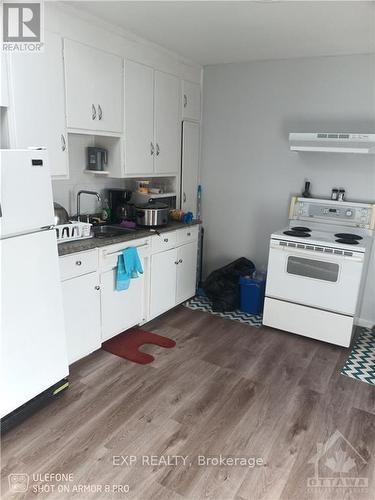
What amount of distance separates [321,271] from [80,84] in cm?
236

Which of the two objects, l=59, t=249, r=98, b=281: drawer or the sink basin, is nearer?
l=59, t=249, r=98, b=281: drawer

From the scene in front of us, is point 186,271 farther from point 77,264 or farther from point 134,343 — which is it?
point 77,264

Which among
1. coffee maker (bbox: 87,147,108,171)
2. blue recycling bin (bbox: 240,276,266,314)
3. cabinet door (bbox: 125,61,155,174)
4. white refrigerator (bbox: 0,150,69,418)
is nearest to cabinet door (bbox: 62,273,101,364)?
white refrigerator (bbox: 0,150,69,418)

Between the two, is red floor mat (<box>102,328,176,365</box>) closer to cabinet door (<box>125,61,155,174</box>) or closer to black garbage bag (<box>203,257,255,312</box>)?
black garbage bag (<box>203,257,255,312</box>)

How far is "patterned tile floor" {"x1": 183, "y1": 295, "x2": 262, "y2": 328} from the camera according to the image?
12.1 feet

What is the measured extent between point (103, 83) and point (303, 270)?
220cm

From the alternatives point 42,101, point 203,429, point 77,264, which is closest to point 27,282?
point 77,264

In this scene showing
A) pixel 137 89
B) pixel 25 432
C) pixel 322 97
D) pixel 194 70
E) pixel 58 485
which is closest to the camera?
pixel 58 485

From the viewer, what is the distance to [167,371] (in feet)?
9.08

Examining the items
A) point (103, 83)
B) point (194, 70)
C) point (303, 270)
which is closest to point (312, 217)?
point (303, 270)

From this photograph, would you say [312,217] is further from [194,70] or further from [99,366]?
[99,366]

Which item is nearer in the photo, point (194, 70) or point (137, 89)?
point (137, 89)

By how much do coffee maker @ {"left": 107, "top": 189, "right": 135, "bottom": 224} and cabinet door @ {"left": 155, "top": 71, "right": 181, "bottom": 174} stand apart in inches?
15.1

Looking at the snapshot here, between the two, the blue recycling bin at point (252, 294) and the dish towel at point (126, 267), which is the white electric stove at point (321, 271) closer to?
the blue recycling bin at point (252, 294)
